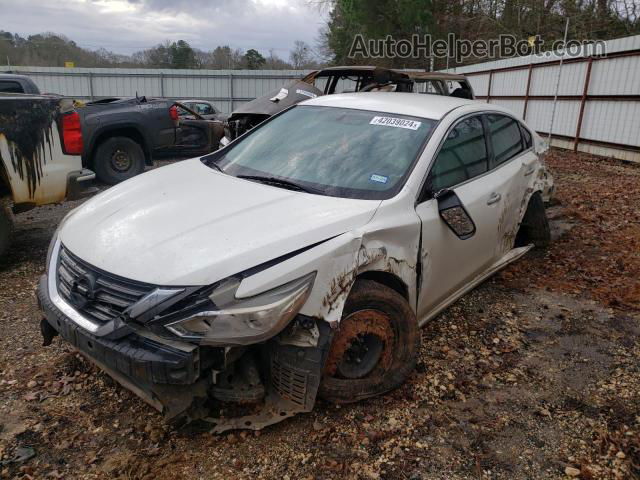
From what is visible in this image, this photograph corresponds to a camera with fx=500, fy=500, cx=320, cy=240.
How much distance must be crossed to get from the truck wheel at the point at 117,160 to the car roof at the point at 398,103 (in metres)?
5.14

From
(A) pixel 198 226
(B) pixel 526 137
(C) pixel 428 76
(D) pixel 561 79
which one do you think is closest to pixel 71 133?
(A) pixel 198 226

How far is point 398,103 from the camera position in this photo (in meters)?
3.56

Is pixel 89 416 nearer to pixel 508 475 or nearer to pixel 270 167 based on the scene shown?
pixel 270 167

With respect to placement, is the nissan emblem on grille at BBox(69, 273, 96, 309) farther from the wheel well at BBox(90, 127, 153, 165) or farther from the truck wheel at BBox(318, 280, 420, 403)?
the wheel well at BBox(90, 127, 153, 165)

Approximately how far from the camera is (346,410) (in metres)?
2.62

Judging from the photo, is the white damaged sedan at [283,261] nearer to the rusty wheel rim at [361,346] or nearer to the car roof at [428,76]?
the rusty wheel rim at [361,346]

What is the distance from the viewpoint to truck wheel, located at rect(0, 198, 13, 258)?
441 centimetres

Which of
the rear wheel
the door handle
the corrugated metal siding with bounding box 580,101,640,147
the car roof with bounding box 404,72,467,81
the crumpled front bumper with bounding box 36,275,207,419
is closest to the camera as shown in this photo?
the crumpled front bumper with bounding box 36,275,207,419

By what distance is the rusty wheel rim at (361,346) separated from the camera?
248 centimetres

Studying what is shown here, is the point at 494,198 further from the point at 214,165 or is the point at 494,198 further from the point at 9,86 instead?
the point at 9,86

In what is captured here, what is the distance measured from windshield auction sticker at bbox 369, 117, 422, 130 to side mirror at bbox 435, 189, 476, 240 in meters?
0.54

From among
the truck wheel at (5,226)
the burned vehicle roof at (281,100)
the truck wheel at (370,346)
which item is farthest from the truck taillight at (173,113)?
the truck wheel at (370,346)

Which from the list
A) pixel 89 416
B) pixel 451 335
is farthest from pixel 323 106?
pixel 89 416

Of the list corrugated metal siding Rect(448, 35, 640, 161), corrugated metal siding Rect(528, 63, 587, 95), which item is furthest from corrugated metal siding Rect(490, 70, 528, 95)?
corrugated metal siding Rect(528, 63, 587, 95)
